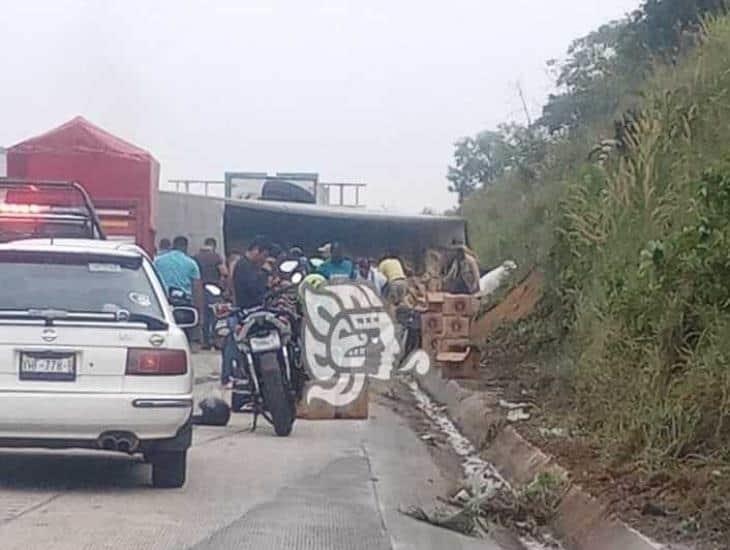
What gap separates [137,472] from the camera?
1197cm

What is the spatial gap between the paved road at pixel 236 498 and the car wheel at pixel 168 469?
0.10 meters

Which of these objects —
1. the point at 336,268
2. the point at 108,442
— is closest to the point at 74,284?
the point at 108,442

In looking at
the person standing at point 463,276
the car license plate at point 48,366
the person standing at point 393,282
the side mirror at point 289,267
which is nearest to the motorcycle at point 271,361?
the side mirror at point 289,267

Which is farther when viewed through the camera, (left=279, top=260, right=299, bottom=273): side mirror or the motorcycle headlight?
(left=279, top=260, right=299, bottom=273): side mirror

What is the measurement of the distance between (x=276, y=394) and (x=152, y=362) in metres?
4.13

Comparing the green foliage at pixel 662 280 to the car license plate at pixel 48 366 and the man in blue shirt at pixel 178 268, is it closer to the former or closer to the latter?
the car license plate at pixel 48 366

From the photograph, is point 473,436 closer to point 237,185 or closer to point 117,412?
point 117,412

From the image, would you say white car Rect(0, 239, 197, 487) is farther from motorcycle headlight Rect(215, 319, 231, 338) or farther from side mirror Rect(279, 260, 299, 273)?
side mirror Rect(279, 260, 299, 273)

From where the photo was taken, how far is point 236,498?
10766 mm

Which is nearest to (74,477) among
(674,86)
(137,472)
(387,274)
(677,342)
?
(137,472)

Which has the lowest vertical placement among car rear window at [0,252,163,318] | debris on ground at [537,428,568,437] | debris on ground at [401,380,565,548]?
debris on ground at [401,380,565,548]

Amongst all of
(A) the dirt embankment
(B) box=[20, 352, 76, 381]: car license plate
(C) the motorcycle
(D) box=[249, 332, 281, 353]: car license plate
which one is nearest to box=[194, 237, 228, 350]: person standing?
(A) the dirt embankment

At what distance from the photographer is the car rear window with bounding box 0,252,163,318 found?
10656 millimetres

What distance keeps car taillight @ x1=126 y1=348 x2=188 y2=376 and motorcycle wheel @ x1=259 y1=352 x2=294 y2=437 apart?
12.8 feet
